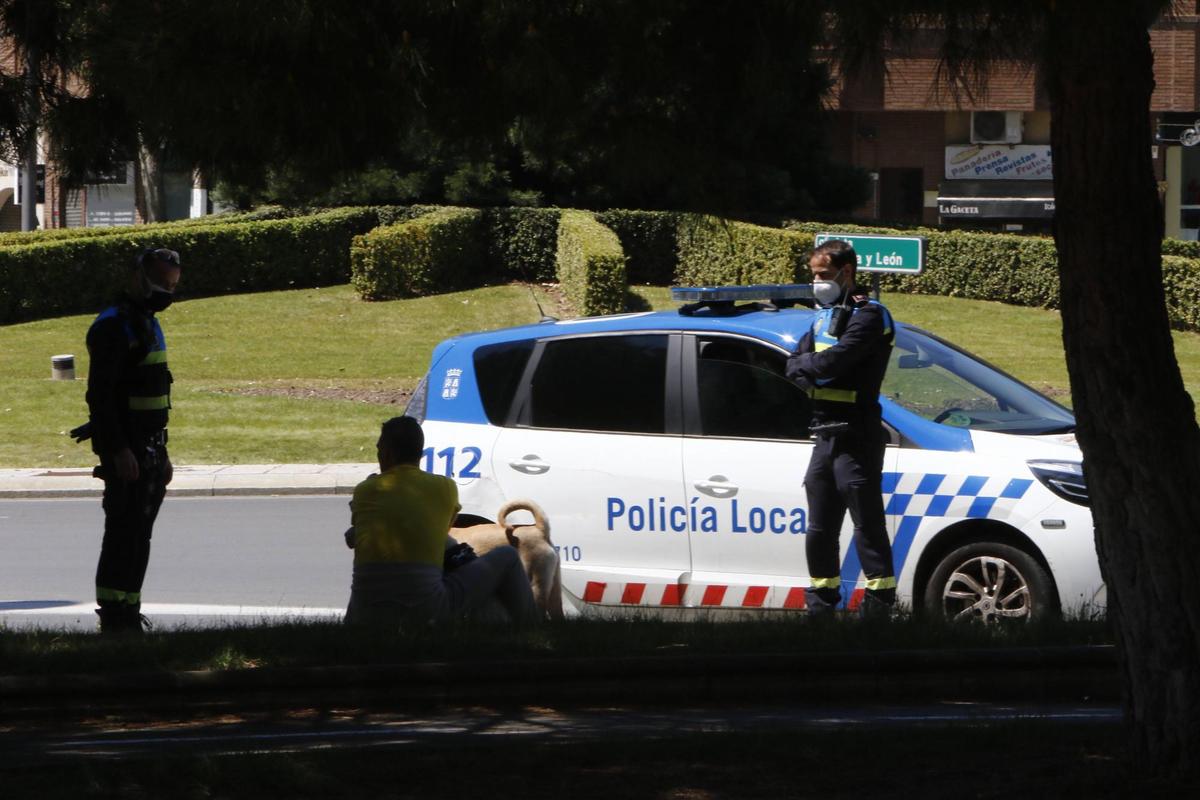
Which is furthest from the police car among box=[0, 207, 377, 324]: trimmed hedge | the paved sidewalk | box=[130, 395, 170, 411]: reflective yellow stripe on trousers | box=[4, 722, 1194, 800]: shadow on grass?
box=[0, 207, 377, 324]: trimmed hedge

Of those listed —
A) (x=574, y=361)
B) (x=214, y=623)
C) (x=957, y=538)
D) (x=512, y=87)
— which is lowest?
(x=214, y=623)

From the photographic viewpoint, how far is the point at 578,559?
785cm

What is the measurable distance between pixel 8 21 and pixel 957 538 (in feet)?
14.7

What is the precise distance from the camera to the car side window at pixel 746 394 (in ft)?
24.9

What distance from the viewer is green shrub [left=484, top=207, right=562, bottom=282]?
1228 inches

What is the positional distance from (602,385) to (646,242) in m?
23.6

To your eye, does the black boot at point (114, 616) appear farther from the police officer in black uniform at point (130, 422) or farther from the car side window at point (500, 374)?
the car side window at point (500, 374)

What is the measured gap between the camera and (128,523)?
729 centimetres

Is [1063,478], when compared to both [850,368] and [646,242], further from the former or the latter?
[646,242]

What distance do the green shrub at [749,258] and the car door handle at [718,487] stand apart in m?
16.9

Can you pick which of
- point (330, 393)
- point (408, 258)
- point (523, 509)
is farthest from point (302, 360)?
point (523, 509)

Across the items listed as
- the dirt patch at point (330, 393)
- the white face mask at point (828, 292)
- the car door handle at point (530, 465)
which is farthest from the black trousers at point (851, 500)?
the dirt patch at point (330, 393)

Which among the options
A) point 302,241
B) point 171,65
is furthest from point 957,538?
point 302,241

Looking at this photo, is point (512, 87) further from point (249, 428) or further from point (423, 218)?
point (423, 218)
